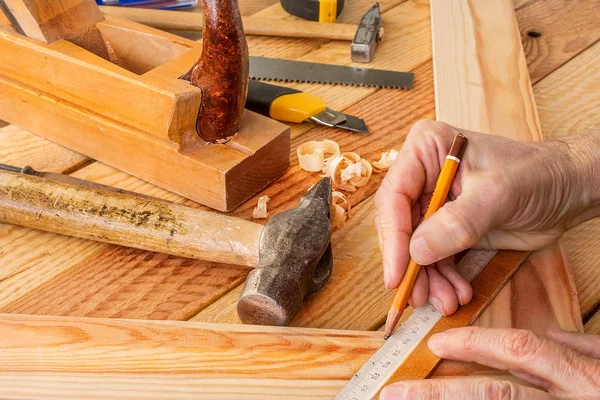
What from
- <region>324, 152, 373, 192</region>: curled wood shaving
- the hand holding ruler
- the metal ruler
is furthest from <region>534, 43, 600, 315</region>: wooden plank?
<region>324, 152, 373, 192</region>: curled wood shaving

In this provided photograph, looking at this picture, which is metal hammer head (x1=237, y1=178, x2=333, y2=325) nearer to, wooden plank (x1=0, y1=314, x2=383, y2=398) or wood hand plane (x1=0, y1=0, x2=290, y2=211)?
wooden plank (x1=0, y1=314, x2=383, y2=398)

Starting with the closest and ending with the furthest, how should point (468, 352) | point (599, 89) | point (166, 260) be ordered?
point (468, 352), point (166, 260), point (599, 89)

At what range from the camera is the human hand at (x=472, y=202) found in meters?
1.11

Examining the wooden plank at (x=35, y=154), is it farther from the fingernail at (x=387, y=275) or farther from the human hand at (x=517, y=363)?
the human hand at (x=517, y=363)

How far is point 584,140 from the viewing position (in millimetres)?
1320

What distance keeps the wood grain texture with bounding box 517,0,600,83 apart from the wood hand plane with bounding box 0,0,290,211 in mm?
973

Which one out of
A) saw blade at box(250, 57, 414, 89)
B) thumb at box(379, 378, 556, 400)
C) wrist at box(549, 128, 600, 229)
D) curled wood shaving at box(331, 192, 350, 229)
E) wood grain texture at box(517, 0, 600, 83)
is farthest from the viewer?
wood grain texture at box(517, 0, 600, 83)

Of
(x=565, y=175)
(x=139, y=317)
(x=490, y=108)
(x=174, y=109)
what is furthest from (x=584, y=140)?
(x=139, y=317)

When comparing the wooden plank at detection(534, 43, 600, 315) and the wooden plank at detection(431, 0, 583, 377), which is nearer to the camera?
the wooden plank at detection(431, 0, 583, 377)

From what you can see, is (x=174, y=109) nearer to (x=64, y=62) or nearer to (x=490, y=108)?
(x=64, y=62)

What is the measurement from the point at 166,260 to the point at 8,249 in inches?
12.6

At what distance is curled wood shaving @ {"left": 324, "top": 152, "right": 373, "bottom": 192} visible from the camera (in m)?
1.49

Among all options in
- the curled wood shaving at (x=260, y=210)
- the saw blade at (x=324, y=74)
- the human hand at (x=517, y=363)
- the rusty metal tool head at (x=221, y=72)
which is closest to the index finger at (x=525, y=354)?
the human hand at (x=517, y=363)

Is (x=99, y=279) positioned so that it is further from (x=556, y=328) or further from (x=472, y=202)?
(x=556, y=328)
